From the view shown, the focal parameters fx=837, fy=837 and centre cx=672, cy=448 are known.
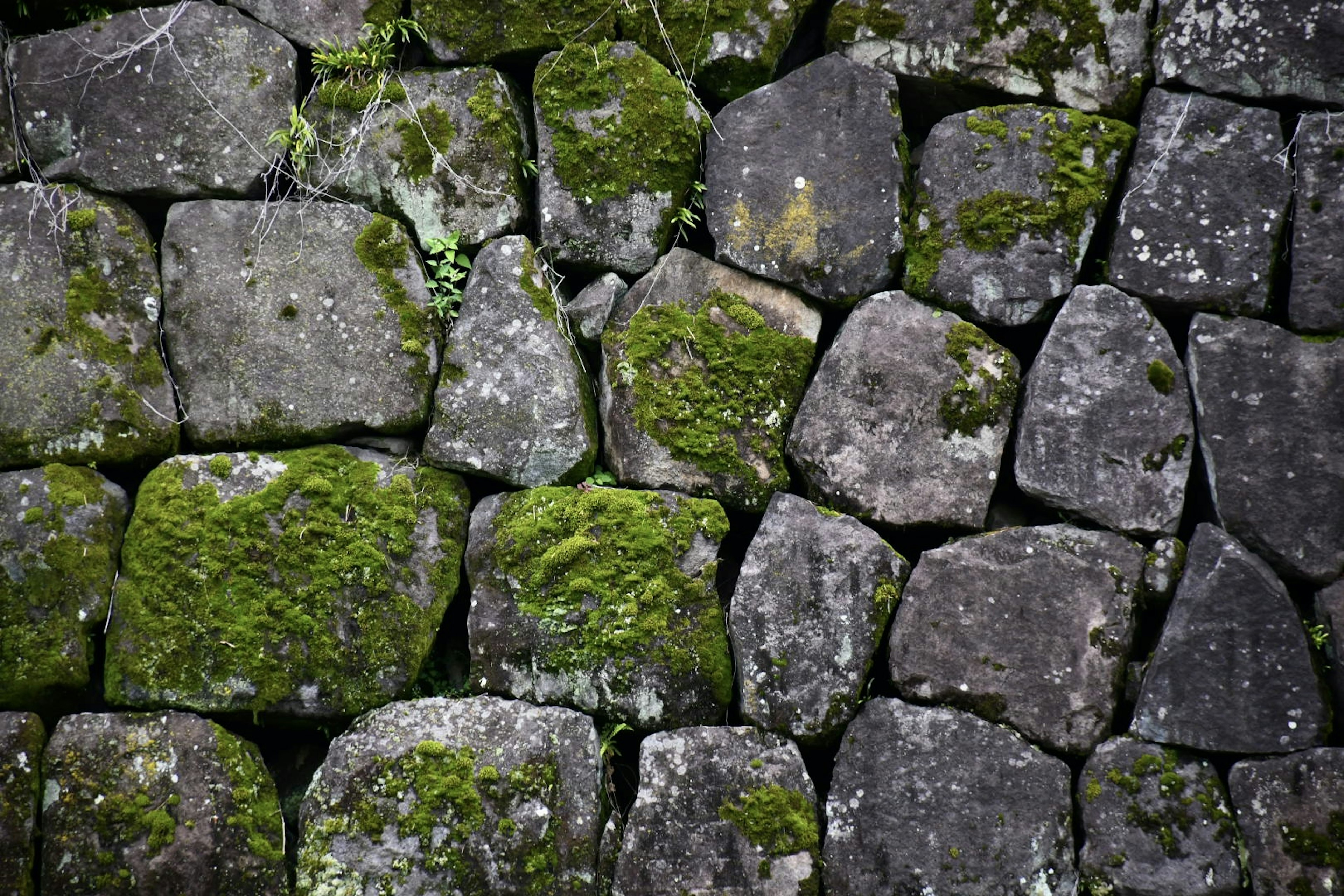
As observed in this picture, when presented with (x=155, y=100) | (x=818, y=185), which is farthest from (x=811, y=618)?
(x=155, y=100)

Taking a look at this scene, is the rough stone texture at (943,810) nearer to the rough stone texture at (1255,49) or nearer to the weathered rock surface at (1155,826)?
the weathered rock surface at (1155,826)

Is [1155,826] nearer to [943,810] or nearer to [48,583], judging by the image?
[943,810]

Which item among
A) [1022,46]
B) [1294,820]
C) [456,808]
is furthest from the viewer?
[1022,46]

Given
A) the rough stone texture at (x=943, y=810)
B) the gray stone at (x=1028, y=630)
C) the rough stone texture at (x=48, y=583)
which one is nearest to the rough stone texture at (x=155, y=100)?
the rough stone texture at (x=48, y=583)

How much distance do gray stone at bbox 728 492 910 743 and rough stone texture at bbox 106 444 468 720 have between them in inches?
36.1

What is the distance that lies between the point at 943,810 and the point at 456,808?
1322 mm

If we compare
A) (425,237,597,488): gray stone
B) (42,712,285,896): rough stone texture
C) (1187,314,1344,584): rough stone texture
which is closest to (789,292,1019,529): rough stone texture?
(1187,314,1344,584): rough stone texture

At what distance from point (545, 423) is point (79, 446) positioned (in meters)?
1.32

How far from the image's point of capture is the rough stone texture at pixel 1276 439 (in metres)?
2.27

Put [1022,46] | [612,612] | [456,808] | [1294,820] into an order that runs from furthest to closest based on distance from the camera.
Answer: [1022,46] → [612,612] → [456,808] → [1294,820]

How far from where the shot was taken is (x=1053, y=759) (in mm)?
2285

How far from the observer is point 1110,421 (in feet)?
7.80

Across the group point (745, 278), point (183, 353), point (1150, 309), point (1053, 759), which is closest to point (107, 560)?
point (183, 353)

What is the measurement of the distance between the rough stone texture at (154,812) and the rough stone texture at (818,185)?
207 centimetres
